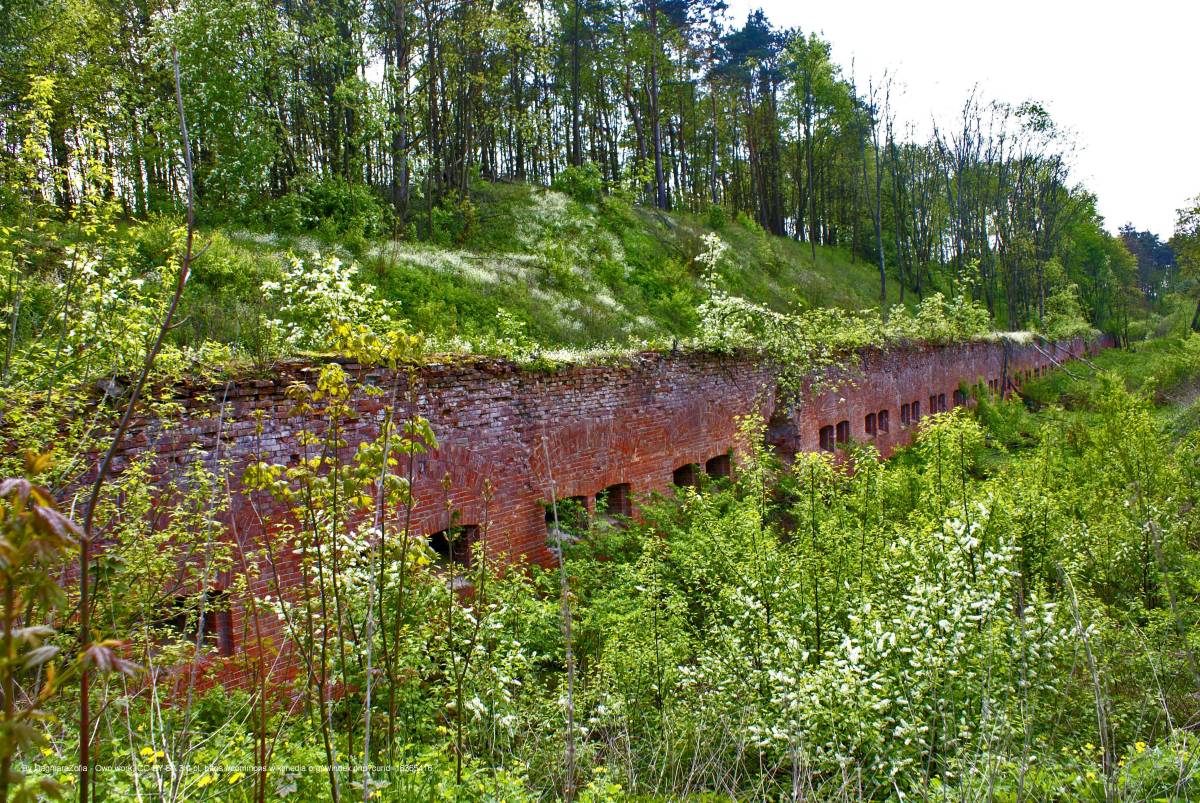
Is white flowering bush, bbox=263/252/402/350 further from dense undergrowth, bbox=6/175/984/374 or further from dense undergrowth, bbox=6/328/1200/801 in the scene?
dense undergrowth, bbox=6/328/1200/801

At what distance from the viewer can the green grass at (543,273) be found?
42.1ft

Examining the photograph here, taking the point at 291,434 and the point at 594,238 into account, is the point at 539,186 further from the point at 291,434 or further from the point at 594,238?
the point at 291,434

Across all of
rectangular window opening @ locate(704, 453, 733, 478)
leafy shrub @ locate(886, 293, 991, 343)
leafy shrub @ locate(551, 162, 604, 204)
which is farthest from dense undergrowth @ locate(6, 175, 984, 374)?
leafy shrub @ locate(886, 293, 991, 343)

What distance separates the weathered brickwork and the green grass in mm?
1474

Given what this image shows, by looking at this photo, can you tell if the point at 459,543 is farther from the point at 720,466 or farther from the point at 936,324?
the point at 936,324

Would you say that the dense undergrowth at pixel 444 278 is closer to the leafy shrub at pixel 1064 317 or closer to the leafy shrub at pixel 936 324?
the leafy shrub at pixel 936 324

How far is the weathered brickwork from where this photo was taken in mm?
5543

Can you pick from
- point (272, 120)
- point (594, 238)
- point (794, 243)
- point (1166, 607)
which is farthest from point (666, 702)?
point (794, 243)

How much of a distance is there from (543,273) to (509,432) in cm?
1160

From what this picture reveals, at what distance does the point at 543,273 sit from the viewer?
19.4m

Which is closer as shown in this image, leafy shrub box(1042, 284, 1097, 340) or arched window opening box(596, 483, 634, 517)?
arched window opening box(596, 483, 634, 517)

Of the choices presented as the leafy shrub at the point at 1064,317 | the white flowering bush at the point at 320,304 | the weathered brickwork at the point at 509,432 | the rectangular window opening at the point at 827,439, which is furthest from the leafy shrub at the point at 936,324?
the white flowering bush at the point at 320,304

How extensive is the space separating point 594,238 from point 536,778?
20796 mm

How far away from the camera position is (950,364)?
23156mm
